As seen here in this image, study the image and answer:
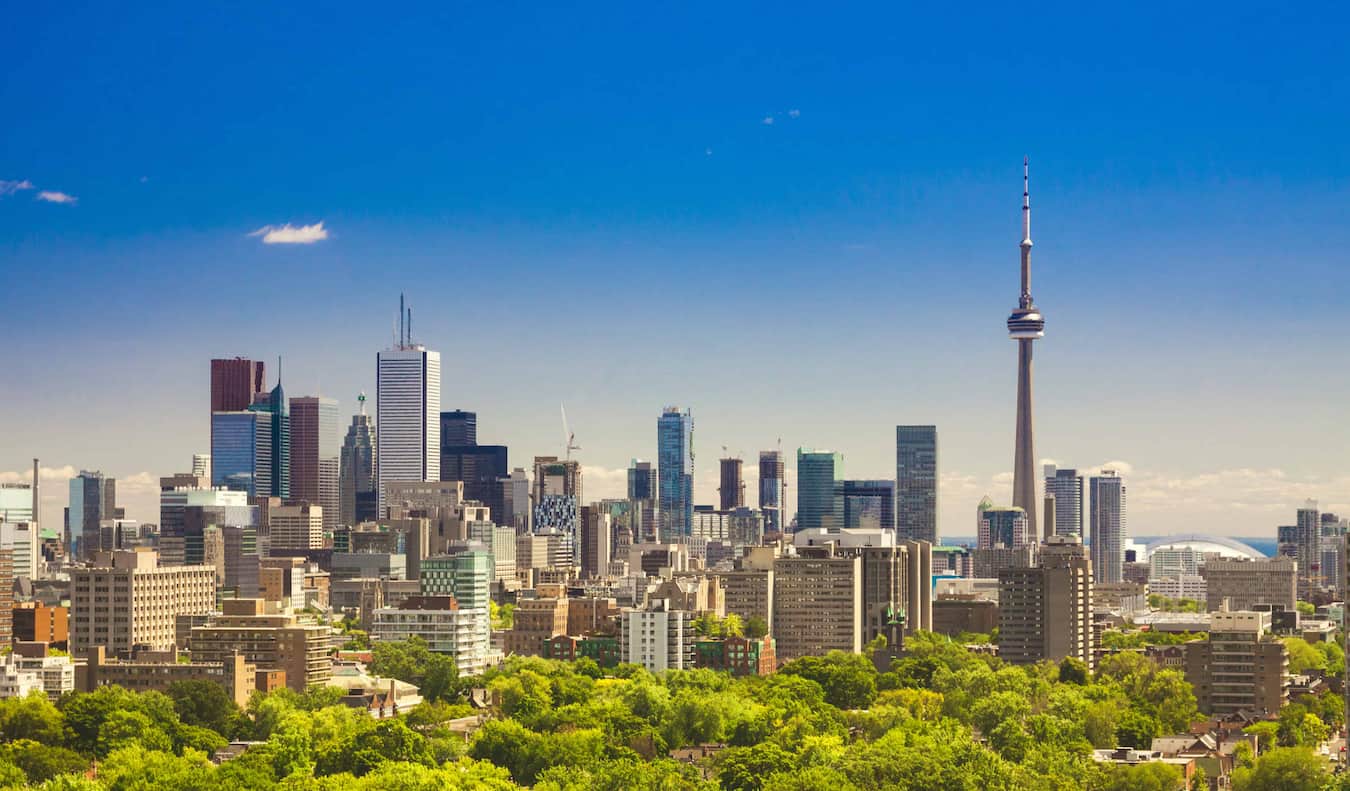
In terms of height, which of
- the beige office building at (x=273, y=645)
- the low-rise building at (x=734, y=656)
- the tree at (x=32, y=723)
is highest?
the beige office building at (x=273, y=645)

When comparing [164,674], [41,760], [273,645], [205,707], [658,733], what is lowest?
[658,733]

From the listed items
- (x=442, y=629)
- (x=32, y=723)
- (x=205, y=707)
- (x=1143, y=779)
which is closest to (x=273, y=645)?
(x=205, y=707)

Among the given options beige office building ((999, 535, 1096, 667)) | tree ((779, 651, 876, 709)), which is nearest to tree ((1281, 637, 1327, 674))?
beige office building ((999, 535, 1096, 667))

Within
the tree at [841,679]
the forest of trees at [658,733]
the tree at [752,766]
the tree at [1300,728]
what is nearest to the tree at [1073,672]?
the forest of trees at [658,733]

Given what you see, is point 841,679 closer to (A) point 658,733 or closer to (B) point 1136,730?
(B) point 1136,730

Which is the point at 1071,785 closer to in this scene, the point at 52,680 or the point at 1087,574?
the point at 52,680

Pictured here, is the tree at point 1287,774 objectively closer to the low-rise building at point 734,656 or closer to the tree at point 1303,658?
the tree at point 1303,658

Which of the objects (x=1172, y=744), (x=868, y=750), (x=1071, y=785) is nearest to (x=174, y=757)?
(x=868, y=750)
